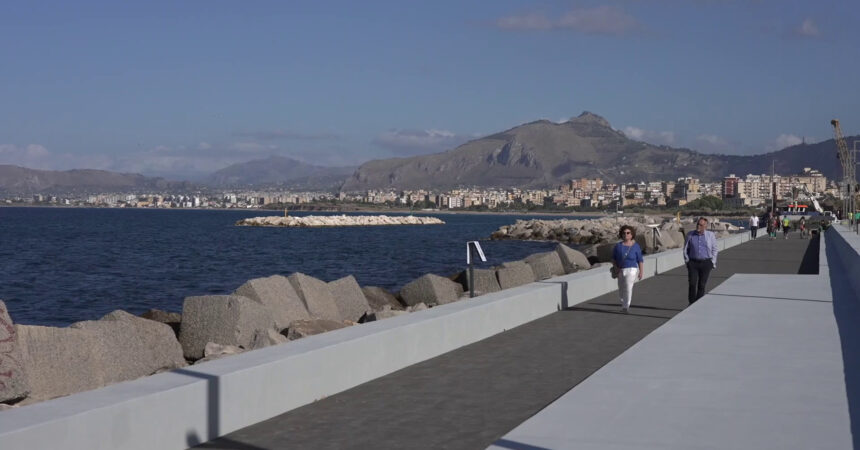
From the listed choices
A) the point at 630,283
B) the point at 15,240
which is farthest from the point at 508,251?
the point at 630,283

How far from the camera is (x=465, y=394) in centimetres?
851

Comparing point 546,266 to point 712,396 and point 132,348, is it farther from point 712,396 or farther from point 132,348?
point 712,396

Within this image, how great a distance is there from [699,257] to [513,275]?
6.52 metres

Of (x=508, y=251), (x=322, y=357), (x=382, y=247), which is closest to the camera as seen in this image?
(x=322, y=357)

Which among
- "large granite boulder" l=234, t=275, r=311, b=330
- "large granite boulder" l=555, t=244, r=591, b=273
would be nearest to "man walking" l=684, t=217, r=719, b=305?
"large granite boulder" l=234, t=275, r=311, b=330

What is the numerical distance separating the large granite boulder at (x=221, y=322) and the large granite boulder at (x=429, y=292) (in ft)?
22.1

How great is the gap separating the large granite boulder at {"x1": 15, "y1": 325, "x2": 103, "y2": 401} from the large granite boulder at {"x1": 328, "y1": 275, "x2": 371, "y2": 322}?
22.9ft

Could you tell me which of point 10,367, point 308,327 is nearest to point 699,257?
point 308,327

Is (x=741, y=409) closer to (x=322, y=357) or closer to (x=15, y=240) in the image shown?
(x=322, y=357)

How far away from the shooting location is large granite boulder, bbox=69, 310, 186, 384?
11164mm

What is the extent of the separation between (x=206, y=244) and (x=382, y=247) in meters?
13.3

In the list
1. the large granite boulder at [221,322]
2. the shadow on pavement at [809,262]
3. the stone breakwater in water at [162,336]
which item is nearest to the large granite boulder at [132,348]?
the stone breakwater in water at [162,336]

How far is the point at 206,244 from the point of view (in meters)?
76.4

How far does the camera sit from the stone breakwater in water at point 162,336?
9.95 meters
